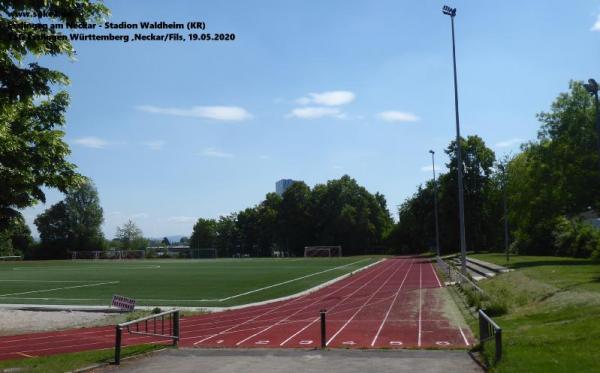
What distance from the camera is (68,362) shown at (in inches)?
462

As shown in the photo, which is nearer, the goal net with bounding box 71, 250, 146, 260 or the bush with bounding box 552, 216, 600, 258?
the bush with bounding box 552, 216, 600, 258

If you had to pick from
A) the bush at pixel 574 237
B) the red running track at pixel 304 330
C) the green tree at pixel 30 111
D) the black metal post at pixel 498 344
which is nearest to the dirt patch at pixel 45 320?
the red running track at pixel 304 330

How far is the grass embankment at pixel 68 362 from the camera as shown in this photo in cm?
1098

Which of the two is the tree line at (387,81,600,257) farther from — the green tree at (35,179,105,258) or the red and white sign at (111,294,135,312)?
the green tree at (35,179,105,258)

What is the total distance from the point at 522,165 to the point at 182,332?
148 feet

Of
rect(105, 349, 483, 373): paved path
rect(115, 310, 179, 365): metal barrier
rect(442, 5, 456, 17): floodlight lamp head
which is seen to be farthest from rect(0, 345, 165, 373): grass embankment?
rect(442, 5, 456, 17): floodlight lamp head

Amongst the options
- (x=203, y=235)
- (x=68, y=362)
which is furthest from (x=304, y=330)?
(x=203, y=235)

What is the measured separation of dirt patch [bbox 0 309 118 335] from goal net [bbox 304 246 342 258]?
77.9 meters

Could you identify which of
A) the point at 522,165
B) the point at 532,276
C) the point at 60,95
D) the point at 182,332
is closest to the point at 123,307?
the point at 182,332

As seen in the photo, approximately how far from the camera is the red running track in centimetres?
1553

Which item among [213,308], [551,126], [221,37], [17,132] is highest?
[551,126]

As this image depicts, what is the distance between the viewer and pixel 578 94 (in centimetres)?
4491

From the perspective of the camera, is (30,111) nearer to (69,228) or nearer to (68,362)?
(68,362)

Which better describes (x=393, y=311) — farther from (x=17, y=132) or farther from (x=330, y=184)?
(x=330, y=184)
